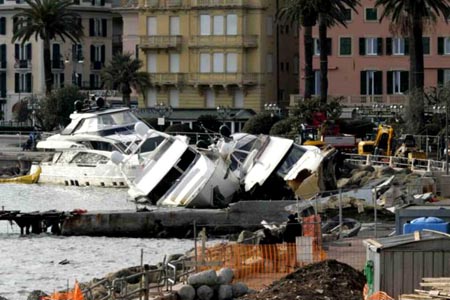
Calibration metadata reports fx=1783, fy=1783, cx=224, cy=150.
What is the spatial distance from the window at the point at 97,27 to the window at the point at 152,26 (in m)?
19.7

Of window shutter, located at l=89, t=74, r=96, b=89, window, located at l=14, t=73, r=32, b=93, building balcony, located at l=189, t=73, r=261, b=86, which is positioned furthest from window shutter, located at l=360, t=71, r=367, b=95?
window, located at l=14, t=73, r=32, b=93

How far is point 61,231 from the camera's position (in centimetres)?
5953

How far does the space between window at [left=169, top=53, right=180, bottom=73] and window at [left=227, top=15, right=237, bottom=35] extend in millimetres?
3883

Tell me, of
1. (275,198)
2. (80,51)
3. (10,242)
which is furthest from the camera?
(80,51)

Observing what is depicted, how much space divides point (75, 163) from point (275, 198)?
70.9 ft

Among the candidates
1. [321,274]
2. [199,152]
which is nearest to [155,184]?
[199,152]

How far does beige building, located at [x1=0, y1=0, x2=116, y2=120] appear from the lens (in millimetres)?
127938

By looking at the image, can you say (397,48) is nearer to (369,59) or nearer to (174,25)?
(369,59)

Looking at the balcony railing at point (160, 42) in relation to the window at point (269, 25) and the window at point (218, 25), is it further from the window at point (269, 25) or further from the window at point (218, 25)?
the window at point (269, 25)

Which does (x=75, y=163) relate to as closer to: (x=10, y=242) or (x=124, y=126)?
(x=124, y=126)

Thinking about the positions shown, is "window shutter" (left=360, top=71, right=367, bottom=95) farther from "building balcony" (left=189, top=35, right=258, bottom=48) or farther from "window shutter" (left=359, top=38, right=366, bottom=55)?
"building balcony" (left=189, top=35, right=258, bottom=48)

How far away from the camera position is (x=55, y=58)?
129 metres

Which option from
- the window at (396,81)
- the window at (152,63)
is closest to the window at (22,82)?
the window at (152,63)

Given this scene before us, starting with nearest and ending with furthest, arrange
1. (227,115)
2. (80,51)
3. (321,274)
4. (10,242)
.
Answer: (321,274) < (10,242) < (227,115) < (80,51)
